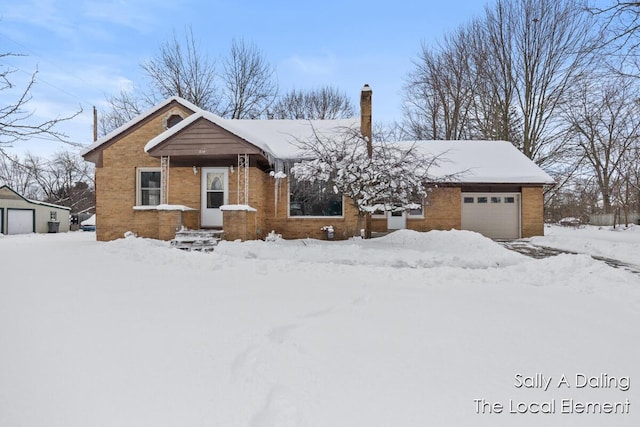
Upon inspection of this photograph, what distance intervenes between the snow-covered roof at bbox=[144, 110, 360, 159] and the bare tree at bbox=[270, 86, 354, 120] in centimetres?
1720

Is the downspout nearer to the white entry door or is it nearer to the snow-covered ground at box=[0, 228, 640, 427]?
the white entry door

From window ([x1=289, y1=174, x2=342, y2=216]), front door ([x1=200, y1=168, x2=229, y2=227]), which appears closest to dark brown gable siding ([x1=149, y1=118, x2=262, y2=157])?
front door ([x1=200, y1=168, x2=229, y2=227])

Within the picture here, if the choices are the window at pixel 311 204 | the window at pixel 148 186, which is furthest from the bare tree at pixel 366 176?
the window at pixel 148 186

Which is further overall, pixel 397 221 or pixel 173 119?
pixel 397 221

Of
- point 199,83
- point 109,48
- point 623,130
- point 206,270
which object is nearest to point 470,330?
point 206,270

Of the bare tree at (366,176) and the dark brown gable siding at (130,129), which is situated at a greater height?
the dark brown gable siding at (130,129)

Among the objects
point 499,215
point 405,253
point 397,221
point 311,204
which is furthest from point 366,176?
point 499,215

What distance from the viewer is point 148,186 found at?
14422 millimetres

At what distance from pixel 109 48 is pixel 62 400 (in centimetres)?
1036

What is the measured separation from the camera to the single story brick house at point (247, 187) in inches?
474

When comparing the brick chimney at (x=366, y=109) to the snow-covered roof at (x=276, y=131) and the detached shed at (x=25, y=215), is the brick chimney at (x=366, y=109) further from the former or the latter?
the detached shed at (x=25, y=215)

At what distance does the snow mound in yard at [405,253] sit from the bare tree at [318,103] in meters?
24.4

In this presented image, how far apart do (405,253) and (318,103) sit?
89.8 ft

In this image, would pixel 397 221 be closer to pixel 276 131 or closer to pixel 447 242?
pixel 447 242
